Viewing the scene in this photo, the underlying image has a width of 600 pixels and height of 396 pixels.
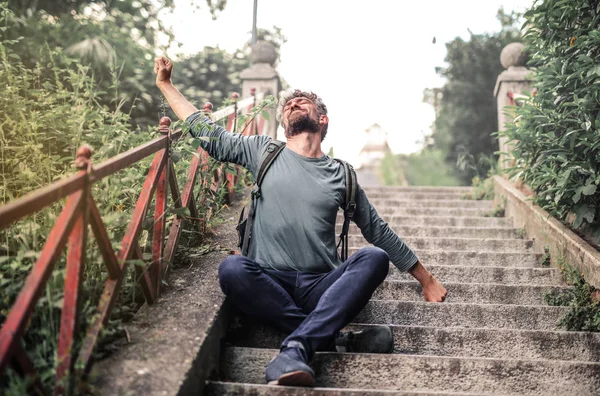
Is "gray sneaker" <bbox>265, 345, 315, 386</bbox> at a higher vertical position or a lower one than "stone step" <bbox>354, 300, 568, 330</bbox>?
higher

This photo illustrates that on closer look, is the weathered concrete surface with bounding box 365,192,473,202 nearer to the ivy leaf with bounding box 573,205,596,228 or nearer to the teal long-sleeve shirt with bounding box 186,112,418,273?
the ivy leaf with bounding box 573,205,596,228

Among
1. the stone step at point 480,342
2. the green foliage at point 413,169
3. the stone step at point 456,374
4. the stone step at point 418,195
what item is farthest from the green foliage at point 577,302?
the green foliage at point 413,169

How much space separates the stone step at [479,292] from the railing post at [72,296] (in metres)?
2.25

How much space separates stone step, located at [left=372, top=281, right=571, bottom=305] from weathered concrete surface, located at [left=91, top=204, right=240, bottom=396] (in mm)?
1224

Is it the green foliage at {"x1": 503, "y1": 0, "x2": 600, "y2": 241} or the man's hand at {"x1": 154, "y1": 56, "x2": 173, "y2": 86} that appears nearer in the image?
the man's hand at {"x1": 154, "y1": 56, "x2": 173, "y2": 86}

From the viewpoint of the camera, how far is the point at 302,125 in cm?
345

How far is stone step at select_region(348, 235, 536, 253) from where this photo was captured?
5078 millimetres

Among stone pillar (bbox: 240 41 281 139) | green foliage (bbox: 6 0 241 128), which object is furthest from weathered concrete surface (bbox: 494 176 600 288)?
green foliage (bbox: 6 0 241 128)

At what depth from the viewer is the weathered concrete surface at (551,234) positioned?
3.81m

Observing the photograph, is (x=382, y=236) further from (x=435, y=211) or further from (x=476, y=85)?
(x=476, y=85)

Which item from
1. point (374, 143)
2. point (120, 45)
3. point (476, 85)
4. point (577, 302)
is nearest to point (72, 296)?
point (577, 302)

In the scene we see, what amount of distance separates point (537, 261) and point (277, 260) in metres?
2.55

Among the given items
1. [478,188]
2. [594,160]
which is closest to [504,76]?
[478,188]

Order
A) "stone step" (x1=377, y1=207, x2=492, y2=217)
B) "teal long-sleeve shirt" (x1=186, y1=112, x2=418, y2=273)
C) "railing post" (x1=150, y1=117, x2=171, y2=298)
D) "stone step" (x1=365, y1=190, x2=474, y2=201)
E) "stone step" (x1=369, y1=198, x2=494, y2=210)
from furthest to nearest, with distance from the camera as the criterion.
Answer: "stone step" (x1=365, y1=190, x2=474, y2=201) → "stone step" (x1=369, y1=198, x2=494, y2=210) → "stone step" (x1=377, y1=207, x2=492, y2=217) → "teal long-sleeve shirt" (x1=186, y1=112, x2=418, y2=273) → "railing post" (x1=150, y1=117, x2=171, y2=298)
